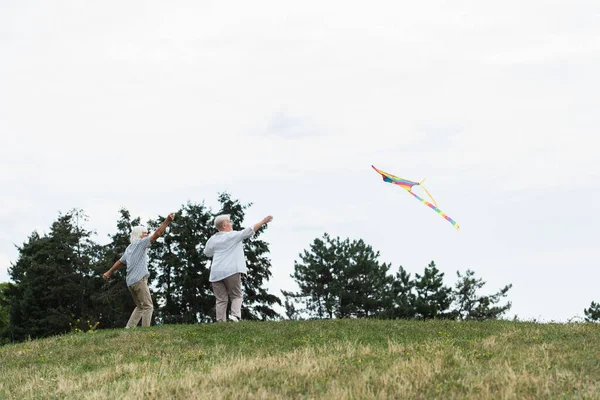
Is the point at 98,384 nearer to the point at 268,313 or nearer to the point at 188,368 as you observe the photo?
the point at 188,368

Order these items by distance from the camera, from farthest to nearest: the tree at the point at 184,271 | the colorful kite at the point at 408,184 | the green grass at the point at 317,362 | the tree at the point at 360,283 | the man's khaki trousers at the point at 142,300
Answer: the tree at the point at 360,283 → the tree at the point at 184,271 → the man's khaki trousers at the point at 142,300 → the colorful kite at the point at 408,184 → the green grass at the point at 317,362

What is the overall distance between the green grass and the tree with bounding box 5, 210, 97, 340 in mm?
39597

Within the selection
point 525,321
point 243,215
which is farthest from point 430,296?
point 525,321

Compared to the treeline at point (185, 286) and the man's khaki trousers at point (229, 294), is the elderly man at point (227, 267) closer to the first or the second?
the man's khaki trousers at point (229, 294)

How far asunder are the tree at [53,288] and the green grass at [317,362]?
39597 mm

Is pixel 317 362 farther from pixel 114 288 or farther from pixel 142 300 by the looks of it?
pixel 114 288

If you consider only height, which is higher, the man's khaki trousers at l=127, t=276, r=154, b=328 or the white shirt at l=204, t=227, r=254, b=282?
the white shirt at l=204, t=227, r=254, b=282

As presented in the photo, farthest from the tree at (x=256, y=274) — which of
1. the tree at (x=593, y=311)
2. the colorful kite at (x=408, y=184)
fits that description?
the colorful kite at (x=408, y=184)

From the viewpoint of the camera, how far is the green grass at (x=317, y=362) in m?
8.44

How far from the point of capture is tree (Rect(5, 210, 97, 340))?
172 ft

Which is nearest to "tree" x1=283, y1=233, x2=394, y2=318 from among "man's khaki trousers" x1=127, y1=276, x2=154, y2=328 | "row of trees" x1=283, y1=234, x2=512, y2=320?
"row of trees" x1=283, y1=234, x2=512, y2=320

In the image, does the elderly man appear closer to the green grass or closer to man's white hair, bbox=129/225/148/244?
the green grass

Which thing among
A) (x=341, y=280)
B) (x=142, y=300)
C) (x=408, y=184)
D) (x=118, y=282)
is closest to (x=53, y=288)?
(x=118, y=282)

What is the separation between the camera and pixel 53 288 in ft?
174
